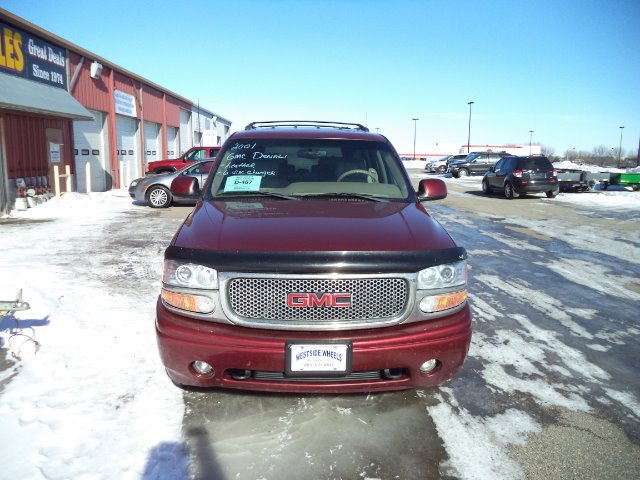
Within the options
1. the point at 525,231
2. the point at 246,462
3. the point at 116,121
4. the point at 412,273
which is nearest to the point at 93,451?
the point at 246,462

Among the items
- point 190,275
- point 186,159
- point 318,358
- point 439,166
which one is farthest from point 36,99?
point 439,166

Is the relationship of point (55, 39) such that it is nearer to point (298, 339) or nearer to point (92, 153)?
point (92, 153)

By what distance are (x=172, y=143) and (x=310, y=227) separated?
30.9m

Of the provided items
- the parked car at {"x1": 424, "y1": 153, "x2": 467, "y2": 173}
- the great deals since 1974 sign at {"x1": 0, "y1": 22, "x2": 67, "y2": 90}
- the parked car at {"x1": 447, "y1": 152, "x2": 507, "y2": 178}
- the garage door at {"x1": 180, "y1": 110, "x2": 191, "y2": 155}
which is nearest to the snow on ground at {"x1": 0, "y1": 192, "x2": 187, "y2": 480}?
the great deals since 1974 sign at {"x1": 0, "y1": 22, "x2": 67, "y2": 90}

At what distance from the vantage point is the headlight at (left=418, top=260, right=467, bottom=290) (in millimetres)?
2613

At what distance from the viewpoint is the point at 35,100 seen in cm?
1259

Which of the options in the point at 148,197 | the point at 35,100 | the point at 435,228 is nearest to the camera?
the point at 435,228

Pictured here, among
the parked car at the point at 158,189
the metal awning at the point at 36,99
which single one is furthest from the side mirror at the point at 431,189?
the metal awning at the point at 36,99

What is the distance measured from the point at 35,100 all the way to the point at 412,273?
44.2 ft

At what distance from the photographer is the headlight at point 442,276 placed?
2.61 meters

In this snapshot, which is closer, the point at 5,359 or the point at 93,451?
the point at 93,451

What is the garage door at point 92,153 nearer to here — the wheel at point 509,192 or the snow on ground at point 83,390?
the snow on ground at point 83,390

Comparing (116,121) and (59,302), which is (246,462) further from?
(116,121)

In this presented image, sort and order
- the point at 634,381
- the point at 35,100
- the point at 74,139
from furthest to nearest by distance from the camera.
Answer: the point at 74,139 < the point at 35,100 < the point at 634,381
